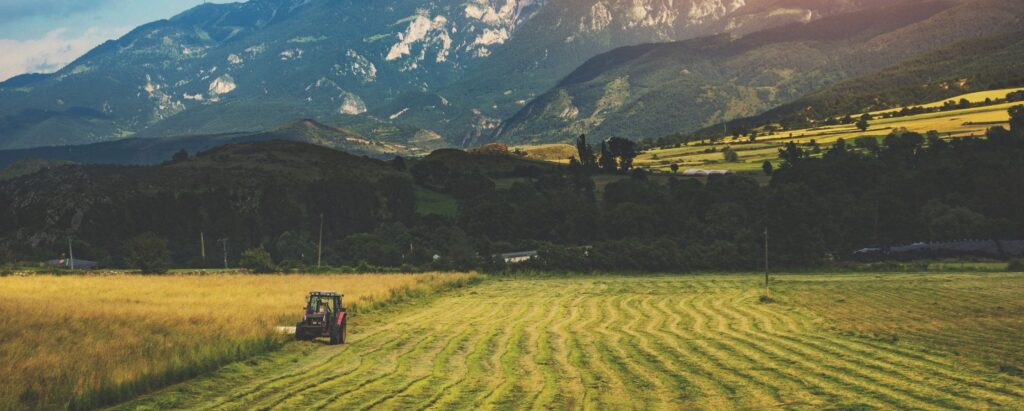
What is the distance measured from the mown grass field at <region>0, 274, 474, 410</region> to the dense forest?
5313 centimetres

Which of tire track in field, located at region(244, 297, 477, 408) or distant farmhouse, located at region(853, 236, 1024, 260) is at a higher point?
tire track in field, located at region(244, 297, 477, 408)

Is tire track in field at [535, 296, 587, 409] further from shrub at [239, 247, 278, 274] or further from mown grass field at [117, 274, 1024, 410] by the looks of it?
shrub at [239, 247, 278, 274]

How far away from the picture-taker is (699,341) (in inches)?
1243

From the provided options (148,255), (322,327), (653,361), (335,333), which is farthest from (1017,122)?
(322,327)

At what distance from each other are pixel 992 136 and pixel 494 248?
88274 millimetres

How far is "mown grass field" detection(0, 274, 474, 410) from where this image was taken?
63.8ft

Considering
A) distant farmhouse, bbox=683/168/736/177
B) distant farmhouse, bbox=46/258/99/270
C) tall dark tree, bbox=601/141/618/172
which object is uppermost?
tall dark tree, bbox=601/141/618/172

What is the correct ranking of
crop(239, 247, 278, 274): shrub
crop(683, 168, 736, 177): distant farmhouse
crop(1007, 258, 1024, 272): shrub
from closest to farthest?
crop(1007, 258, 1024, 272): shrub < crop(239, 247, 278, 274): shrub < crop(683, 168, 736, 177): distant farmhouse

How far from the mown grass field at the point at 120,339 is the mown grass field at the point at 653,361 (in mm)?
936

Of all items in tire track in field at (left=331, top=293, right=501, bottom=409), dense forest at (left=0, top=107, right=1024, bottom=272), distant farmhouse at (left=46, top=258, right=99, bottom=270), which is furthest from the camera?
distant farmhouse at (left=46, top=258, right=99, bottom=270)

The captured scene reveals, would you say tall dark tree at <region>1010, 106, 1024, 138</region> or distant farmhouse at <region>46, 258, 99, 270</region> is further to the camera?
tall dark tree at <region>1010, 106, 1024, 138</region>

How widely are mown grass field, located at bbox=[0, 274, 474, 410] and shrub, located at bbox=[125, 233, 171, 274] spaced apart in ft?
158

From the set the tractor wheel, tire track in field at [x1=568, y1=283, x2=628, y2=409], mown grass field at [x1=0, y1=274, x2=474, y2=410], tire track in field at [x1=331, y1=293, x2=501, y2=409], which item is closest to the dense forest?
mown grass field at [x1=0, y1=274, x2=474, y2=410]

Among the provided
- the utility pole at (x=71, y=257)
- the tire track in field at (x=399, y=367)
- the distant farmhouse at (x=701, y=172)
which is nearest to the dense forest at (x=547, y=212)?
the utility pole at (x=71, y=257)
